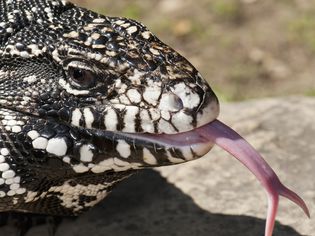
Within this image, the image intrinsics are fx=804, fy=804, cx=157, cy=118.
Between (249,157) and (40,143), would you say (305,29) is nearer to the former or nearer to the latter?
(249,157)

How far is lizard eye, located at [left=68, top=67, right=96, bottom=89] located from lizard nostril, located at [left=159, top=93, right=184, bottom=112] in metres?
0.44

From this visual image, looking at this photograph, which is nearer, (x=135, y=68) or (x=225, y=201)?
(x=135, y=68)

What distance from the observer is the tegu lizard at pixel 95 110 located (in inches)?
181

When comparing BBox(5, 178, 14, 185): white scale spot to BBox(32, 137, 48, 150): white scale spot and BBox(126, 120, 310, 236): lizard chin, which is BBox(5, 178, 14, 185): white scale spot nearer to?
BBox(32, 137, 48, 150): white scale spot

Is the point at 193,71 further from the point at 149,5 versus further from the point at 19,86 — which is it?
the point at 149,5

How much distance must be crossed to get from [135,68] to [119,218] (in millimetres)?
1806

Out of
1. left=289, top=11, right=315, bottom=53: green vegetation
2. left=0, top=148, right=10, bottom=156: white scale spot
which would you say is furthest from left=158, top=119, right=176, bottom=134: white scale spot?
left=289, top=11, right=315, bottom=53: green vegetation

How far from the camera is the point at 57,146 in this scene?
15.7ft

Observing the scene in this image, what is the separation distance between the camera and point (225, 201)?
20.6ft

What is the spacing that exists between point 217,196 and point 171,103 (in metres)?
1.97

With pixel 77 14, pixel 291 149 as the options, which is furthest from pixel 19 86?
pixel 291 149

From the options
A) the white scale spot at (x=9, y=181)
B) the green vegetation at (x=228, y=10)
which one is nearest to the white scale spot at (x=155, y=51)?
the white scale spot at (x=9, y=181)

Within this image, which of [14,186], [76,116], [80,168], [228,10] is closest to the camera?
[76,116]

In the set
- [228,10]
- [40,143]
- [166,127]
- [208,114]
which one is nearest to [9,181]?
[40,143]
